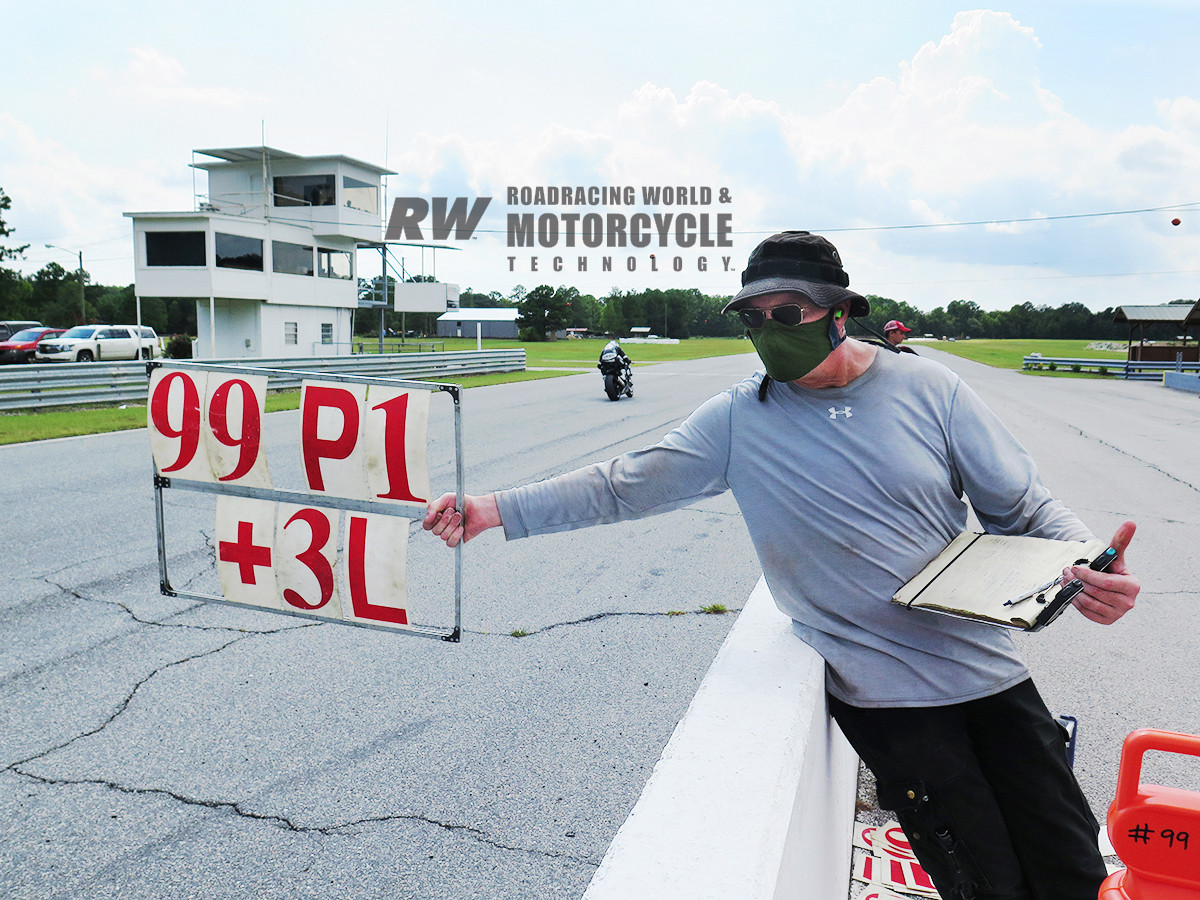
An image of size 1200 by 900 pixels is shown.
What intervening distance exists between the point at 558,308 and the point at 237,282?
239 feet

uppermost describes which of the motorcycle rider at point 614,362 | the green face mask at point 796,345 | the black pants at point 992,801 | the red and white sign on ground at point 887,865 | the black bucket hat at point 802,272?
the black bucket hat at point 802,272

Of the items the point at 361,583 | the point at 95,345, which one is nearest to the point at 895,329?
the point at 361,583

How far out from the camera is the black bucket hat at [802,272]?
2412 millimetres

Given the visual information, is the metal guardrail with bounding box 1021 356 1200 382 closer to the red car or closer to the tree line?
the red car

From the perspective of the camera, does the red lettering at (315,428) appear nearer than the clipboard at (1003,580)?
No

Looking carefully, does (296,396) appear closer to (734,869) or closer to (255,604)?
(255,604)

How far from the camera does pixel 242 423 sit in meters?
2.87

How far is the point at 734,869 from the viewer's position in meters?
1.51

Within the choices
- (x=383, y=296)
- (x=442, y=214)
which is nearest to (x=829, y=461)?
(x=383, y=296)

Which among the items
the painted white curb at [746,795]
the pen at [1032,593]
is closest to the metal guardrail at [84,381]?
the painted white curb at [746,795]

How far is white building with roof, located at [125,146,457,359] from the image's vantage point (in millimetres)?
39281

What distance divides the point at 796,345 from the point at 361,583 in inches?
61.8

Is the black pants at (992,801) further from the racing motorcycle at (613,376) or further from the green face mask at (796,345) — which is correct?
the racing motorcycle at (613,376)

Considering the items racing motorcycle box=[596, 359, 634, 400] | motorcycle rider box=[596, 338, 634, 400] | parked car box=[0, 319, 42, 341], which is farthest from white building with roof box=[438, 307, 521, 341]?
racing motorcycle box=[596, 359, 634, 400]
